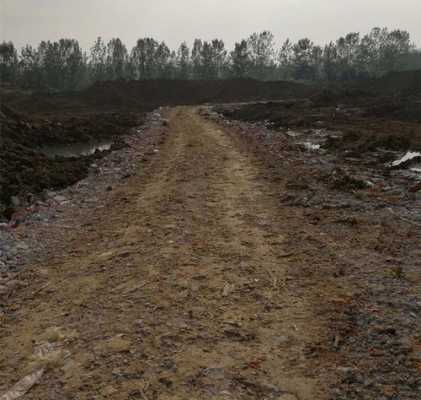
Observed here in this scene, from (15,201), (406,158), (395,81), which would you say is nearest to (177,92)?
(395,81)

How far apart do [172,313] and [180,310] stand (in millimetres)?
96

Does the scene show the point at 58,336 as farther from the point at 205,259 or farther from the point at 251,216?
the point at 251,216

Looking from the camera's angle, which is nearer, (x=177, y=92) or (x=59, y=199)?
(x=59, y=199)

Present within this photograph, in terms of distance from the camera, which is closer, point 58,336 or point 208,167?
point 58,336

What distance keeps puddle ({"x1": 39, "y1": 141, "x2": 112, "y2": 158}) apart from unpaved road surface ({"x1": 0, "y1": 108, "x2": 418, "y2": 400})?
911 centimetres

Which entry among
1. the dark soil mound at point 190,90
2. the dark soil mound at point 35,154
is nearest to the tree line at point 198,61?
the dark soil mound at point 190,90

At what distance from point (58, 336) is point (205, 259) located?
221 cm

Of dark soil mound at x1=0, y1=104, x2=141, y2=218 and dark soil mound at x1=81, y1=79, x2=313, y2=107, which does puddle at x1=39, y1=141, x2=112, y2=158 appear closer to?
dark soil mound at x1=0, y1=104, x2=141, y2=218

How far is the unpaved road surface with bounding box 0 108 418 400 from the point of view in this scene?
12.2ft

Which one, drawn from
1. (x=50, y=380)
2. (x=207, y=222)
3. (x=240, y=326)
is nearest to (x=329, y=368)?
(x=240, y=326)

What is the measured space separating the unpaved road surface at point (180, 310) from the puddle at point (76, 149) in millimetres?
9107

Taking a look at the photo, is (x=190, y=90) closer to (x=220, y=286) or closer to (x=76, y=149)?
(x=76, y=149)

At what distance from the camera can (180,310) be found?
476 cm

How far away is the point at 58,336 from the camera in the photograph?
177 inches
